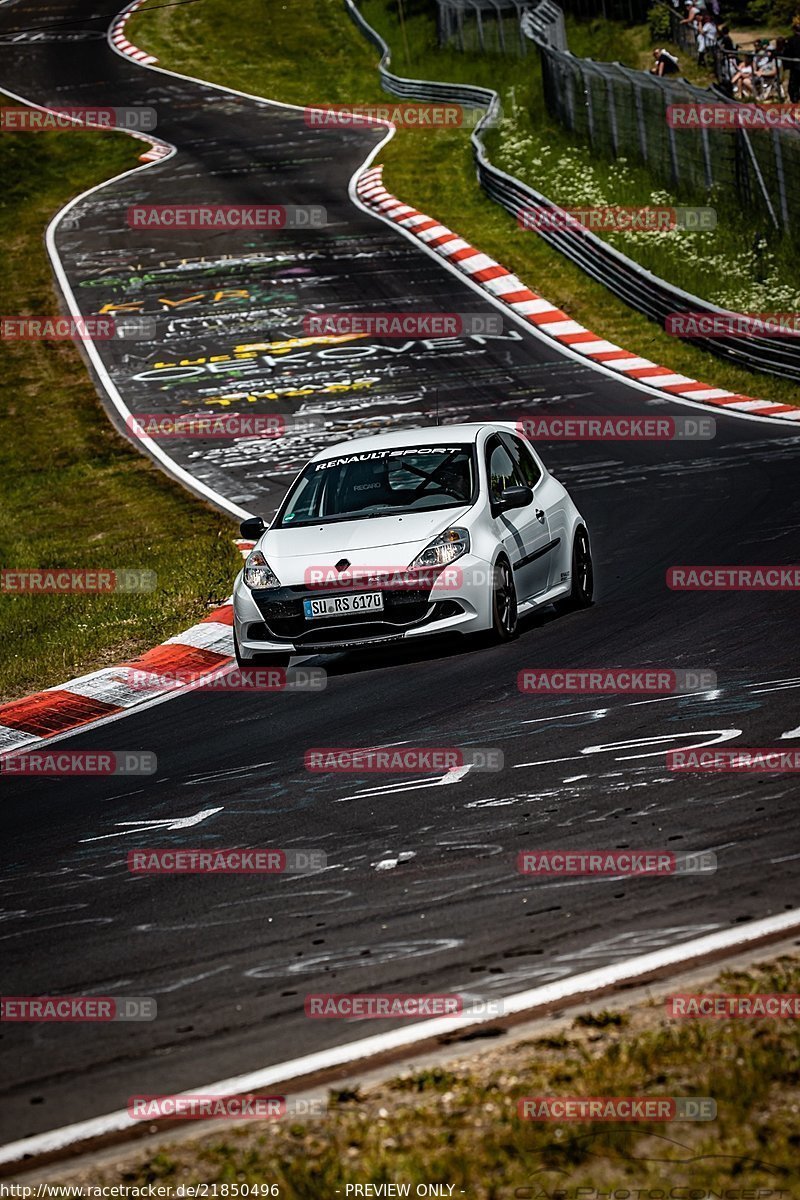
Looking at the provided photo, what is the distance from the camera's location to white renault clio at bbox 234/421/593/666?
10797 millimetres

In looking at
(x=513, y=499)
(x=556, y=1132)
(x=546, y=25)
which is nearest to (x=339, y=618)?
(x=513, y=499)

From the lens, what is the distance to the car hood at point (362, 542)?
10.9m

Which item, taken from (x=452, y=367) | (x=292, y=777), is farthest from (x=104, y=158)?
(x=292, y=777)

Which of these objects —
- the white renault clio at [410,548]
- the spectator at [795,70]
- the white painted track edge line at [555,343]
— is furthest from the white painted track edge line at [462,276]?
the white renault clio at [410,548]

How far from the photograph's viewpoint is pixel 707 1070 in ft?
14.7

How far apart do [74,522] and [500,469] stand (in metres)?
7.98

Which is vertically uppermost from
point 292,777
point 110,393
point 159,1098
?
point 159,1098

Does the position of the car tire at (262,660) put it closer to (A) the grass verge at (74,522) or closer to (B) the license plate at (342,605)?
(B) the license plate at (342,605)

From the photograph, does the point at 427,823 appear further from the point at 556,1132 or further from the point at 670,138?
the point at 670,138

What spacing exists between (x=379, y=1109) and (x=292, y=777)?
13.6 feet

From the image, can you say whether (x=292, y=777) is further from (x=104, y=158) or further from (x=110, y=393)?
(x=104, y=158)

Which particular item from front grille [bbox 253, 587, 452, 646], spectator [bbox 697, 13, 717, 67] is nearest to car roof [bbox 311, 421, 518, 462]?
front grille [bbox 253, 587, 452, 646]

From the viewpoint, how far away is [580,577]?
12.3m

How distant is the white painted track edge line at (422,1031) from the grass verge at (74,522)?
7.61 m
